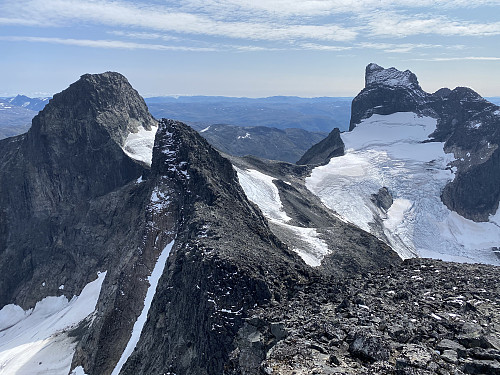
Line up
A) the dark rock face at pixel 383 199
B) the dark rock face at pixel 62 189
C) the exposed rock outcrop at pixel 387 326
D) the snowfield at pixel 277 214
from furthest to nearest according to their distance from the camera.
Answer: the dark rock face at pixel 383 199 < the dark rock face at pixel 62 189 < the snowfield at pixel 277 214 < the exposed rock outcrop at pixel 387 326

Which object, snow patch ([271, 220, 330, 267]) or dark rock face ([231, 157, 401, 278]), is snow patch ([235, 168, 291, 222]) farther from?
snow patch ([271, 220, 330, 267])

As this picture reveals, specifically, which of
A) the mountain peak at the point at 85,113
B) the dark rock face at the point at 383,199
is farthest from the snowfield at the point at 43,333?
the dark rock face at the point at 383,199

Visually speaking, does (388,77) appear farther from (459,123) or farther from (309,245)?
(309,245)

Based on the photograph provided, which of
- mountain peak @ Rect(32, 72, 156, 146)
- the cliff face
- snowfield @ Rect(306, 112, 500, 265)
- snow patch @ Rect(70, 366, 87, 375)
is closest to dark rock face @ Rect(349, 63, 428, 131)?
snowfield @ Rect(306, 112, 500, 265)

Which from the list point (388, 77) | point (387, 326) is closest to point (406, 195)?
point (388, 77)

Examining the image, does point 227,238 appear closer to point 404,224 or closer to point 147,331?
point 147,331

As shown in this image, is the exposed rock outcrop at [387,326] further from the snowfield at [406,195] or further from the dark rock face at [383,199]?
the dark rock face at [383,199]

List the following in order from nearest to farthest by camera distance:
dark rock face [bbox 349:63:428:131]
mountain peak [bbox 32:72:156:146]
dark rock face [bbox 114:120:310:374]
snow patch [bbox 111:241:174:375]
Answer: dark rock face [bbox 114:120:310:374]
snow patch [bbox 111:241:174:375]
mountain peak [bbox 32:72:156:146]
dark rock face [bbox 349:63:428:131]
